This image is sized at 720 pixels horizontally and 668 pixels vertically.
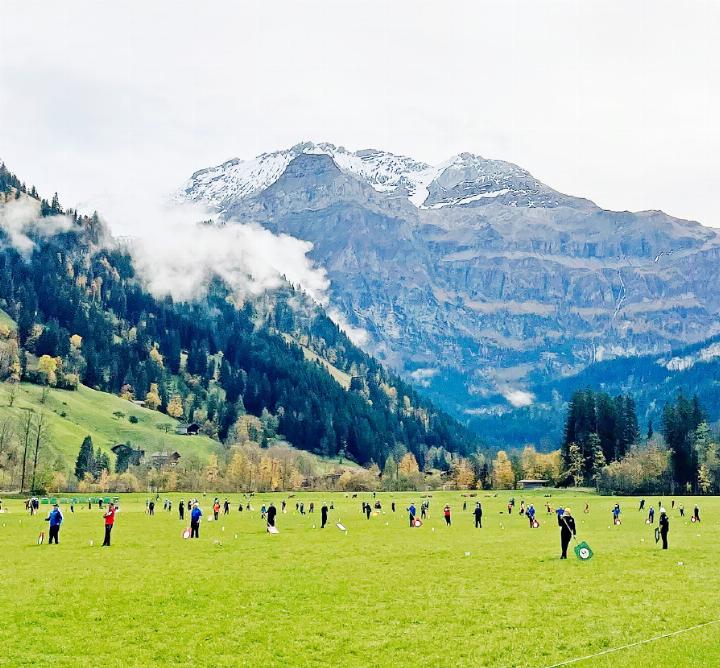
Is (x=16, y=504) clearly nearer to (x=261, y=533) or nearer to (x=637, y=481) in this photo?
(x=261, y=533)

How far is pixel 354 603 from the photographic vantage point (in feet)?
97.7

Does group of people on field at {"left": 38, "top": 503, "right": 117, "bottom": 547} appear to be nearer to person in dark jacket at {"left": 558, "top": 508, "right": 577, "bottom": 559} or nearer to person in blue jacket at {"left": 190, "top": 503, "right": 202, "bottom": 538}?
person in blue jacket at {"left": 190, "top": 503, "right": 202, "bottom": 538}

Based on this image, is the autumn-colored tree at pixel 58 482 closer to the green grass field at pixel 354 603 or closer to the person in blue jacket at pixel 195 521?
the person in blue jacket at pixel 195 521

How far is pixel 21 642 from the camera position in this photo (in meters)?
23.6

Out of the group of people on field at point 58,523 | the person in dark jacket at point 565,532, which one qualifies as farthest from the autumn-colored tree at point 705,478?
the group of people on field at point 58,523

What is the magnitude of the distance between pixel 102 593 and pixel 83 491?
521 ft

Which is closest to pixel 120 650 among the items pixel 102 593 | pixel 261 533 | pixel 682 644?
pixel 102 593

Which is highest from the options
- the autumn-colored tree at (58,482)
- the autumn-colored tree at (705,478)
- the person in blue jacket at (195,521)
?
the autumn-colored tree at (705,478)

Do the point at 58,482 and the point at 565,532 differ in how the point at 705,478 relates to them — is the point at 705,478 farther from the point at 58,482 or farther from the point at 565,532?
the point at 58,482

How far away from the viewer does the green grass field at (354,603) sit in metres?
22.6

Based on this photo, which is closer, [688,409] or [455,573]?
[455,573]

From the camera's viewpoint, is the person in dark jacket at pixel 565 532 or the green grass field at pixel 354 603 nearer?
the green grass field at pixel 354 603

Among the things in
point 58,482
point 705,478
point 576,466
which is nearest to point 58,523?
point 58,482

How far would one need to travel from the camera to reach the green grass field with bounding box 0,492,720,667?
2258 centimetres
